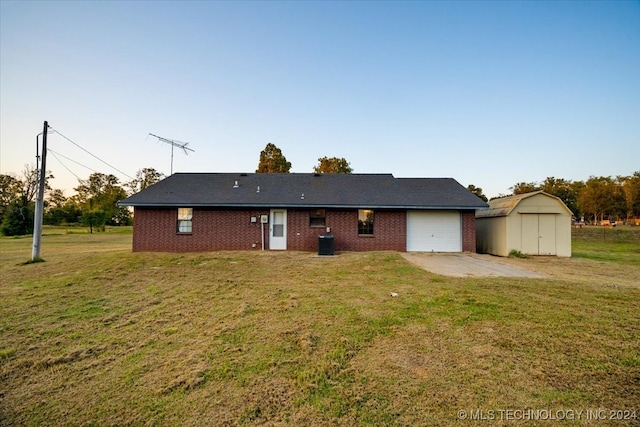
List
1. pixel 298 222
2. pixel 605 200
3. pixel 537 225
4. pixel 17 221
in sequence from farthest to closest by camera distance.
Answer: pixel 605 200, pixel 17 221, pixel 298 222, pixel 537 225

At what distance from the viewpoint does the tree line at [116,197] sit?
33.5m

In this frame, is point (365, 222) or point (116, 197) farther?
point (116, 197)

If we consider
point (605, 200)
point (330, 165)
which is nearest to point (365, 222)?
point (330, 165)

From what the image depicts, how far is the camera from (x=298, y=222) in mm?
14383

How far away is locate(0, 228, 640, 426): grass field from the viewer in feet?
8.79

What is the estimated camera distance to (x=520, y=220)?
45.0ft

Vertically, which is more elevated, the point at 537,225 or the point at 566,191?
the point at 566,191

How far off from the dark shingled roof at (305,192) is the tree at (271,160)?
1584 centimetres

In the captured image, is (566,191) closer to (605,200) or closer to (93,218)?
(605,200)

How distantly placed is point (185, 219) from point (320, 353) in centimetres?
1278

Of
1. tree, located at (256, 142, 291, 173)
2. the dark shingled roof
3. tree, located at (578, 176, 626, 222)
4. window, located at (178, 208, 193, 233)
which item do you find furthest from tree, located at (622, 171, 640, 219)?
window, located at (178, 208, 193, 233)

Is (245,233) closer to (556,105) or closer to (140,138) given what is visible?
(140,138)

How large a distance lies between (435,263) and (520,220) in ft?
20.6

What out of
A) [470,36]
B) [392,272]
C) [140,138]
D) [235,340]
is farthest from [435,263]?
[140,138]
